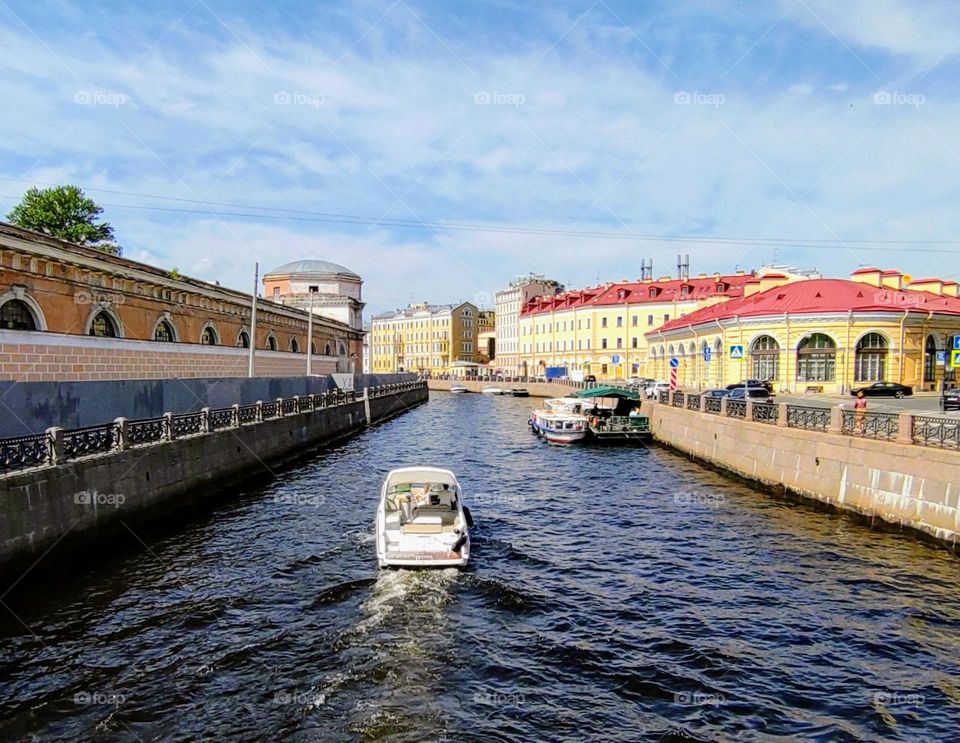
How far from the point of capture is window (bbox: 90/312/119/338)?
2648 centimetres

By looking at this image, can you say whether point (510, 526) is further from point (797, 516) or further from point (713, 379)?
point (713, 379)

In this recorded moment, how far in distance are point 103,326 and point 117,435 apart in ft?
44.9

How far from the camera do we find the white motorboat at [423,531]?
12586 mm

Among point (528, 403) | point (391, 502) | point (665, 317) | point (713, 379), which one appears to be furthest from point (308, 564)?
point (665, 317)

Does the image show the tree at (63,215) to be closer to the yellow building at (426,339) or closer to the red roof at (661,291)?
the red roof at (661,291)

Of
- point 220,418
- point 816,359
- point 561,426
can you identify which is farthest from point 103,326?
point 816,359

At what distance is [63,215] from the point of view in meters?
55.4

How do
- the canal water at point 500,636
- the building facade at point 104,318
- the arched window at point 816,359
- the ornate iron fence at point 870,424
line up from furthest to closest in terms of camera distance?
the arched window at point 816,359 < the building facade at point 104,318 < the ornate iron fence at point 870,424 < the canal water at point 500,636

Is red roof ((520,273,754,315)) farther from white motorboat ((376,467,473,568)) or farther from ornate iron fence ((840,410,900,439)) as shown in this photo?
white motorboat ((376,467,473,568))

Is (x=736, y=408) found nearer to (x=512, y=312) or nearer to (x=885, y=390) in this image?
(x=885, y=390)

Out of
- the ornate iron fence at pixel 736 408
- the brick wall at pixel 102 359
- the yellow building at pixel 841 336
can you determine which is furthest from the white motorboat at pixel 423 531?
the yellow building at pixel 841 336

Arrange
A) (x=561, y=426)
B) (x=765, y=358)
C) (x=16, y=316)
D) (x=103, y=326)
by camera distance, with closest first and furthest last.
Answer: (x=16, y=316)
(x=103, y=326)
(x=561, y=426)
(x=765, y=358)

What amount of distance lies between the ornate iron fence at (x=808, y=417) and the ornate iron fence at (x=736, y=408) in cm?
356

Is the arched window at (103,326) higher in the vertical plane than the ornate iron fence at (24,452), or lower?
higher
